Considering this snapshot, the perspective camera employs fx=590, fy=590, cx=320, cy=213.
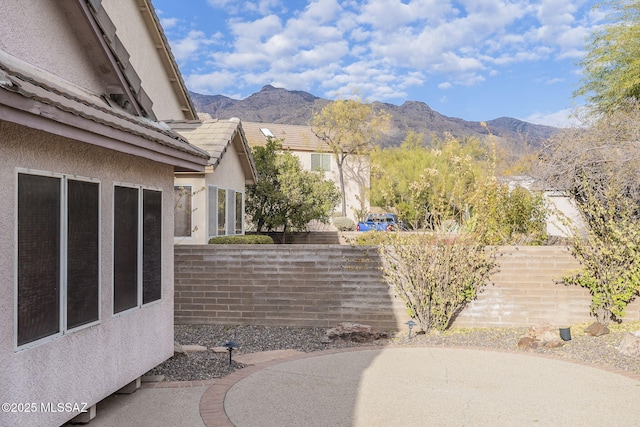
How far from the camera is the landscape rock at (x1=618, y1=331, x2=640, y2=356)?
28.5ft

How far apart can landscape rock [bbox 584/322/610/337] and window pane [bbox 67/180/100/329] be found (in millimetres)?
8138

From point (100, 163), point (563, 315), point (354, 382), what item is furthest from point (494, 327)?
point (100, 163)

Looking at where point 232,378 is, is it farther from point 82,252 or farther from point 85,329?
point 82,252

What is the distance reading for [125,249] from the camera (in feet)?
22.1

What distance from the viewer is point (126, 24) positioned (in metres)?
18.4

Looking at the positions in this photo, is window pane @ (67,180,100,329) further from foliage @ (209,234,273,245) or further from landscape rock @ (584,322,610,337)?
foliage @ (209,234,273,245)

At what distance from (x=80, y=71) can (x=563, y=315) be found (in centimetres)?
931

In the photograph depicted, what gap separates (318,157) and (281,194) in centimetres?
2465

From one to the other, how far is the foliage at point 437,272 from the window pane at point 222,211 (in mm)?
8343

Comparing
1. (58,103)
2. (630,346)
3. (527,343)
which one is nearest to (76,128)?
(58,103)

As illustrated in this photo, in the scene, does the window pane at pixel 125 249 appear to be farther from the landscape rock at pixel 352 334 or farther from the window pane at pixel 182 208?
the window pane at pixel 182 208

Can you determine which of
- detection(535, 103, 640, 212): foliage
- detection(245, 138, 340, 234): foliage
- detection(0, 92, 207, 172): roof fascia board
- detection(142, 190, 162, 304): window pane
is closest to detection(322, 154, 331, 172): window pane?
detection(245, 138, 340, 234): foliage

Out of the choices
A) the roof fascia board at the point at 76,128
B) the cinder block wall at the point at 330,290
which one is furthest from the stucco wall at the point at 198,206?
the roof fascia board at the point at 76,128

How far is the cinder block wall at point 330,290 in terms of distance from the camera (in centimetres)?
1126
